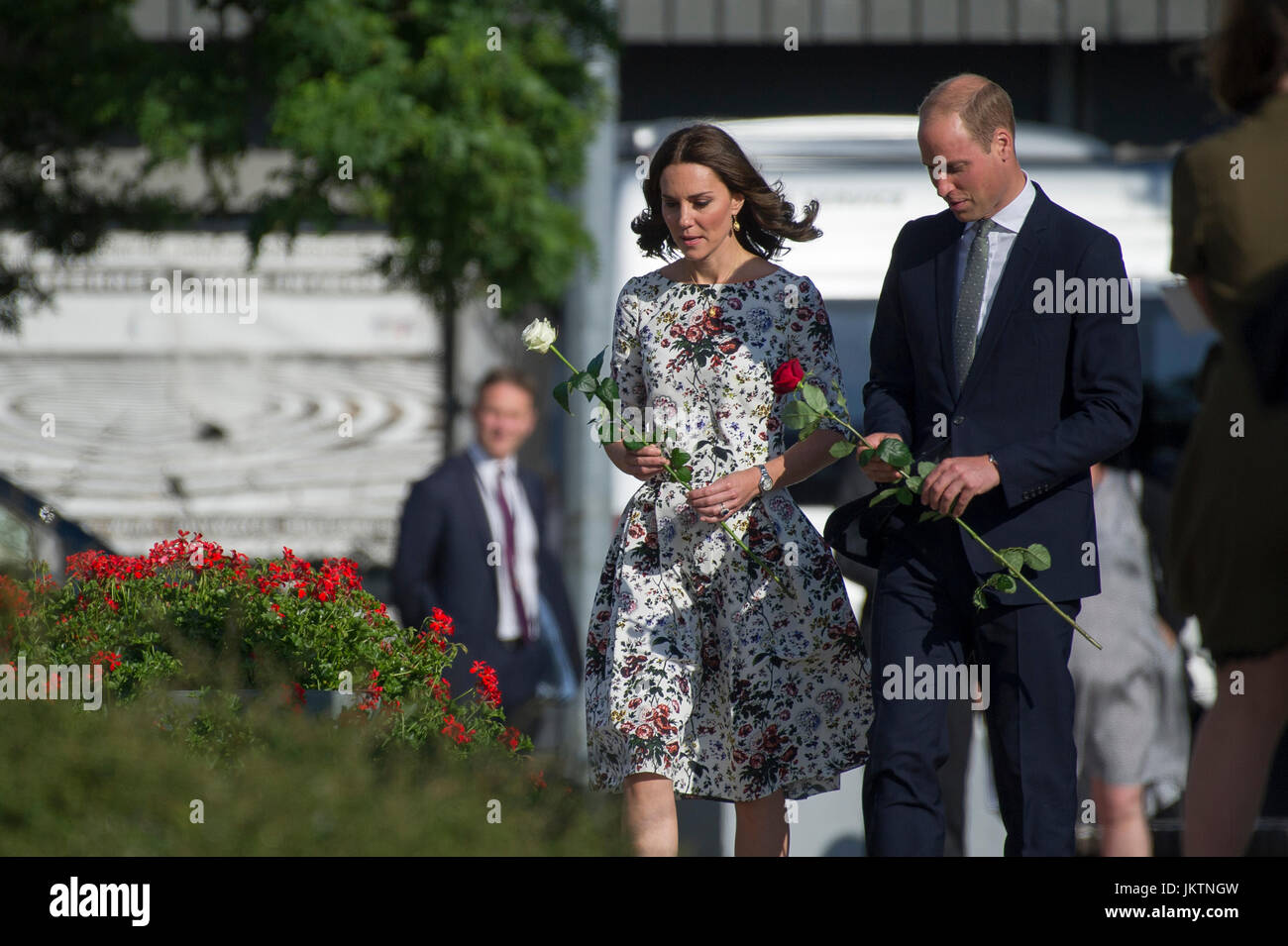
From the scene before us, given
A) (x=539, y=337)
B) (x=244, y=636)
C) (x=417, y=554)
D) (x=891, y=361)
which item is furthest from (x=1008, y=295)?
(x=417, y=554)

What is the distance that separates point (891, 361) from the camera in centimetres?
416

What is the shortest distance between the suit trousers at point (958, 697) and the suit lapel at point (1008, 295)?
0.36 meters

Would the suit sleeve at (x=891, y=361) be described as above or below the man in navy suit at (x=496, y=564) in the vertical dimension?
above

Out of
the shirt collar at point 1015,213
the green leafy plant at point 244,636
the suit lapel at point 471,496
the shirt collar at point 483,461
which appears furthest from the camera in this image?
the shirt collar at point 483,461

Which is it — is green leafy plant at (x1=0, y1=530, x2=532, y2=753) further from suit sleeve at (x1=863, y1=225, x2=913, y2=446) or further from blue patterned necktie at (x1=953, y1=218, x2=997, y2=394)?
blue patterned necktie at (x1=953, y1=218, x2=997, y2=394)

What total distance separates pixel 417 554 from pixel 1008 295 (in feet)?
12.1

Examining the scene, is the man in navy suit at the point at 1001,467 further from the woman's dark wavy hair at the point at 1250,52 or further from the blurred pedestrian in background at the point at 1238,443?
the woman's dark wavy hair at the point at 1250,52

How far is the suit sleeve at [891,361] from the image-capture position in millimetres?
4113

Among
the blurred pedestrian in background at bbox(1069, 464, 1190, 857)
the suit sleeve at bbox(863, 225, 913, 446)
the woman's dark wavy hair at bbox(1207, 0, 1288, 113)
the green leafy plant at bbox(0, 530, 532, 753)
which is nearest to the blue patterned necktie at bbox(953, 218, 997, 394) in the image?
the suit sleeve at bbox(863, 225, 913, 446)

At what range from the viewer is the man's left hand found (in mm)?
3729

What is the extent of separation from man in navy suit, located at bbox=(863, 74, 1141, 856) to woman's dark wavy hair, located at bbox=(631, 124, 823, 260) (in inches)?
22.3

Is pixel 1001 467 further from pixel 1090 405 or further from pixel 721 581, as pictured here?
pixel 721 581

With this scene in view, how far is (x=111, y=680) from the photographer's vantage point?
12.3ft

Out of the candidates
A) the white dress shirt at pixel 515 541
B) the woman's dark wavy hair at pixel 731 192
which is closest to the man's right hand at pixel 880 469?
the woman's dark wavy hair at pixel 731 192
